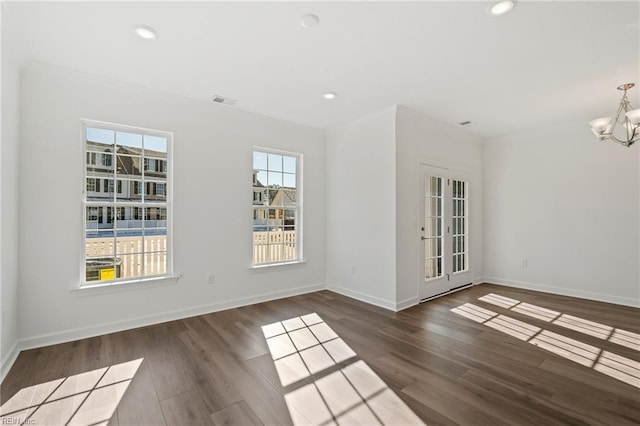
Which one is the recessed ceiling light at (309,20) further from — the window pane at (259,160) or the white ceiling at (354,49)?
the window pane at (259,160)

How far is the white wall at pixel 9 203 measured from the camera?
2.40 meters

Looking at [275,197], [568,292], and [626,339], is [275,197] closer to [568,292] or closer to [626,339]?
[626,339]

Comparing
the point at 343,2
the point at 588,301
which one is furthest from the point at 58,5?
the point at 588,301

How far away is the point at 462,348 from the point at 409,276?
145 centimetres

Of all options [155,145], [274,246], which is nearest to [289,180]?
[274,246]

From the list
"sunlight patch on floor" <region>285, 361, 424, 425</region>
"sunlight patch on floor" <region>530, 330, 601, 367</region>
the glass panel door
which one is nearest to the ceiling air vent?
the glass panel door

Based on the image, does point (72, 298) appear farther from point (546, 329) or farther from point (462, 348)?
point (546, 329)

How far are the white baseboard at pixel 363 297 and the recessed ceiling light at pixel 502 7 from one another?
3357mm

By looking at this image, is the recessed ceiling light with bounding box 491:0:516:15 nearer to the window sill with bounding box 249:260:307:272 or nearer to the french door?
the french door

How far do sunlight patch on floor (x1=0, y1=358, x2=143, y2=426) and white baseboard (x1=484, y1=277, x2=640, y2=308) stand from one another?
5.93 meters

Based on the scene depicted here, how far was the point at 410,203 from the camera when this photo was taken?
433 cm

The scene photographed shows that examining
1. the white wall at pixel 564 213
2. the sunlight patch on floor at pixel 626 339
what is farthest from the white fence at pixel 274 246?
the sunlight patch on floor at pixel 626 339

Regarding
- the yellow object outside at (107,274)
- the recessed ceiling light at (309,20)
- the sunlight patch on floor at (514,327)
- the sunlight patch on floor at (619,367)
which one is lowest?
the sunlight patch on floor at (514,327)

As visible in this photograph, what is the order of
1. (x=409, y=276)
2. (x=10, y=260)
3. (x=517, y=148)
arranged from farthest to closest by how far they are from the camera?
(x=517, y=148) < (x=409, y=276) < (x=10, y=260)
